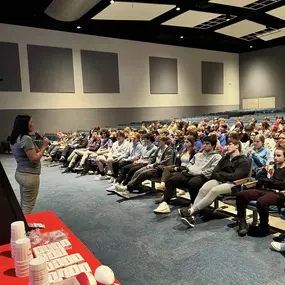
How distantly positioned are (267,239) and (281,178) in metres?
0.67

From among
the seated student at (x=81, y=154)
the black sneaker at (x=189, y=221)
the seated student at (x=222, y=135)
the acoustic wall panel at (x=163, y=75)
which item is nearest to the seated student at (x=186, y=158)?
the black sneaker at (x=189, y=221)

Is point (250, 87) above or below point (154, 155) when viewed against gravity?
above

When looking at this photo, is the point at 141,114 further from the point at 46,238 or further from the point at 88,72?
the point at 46,238

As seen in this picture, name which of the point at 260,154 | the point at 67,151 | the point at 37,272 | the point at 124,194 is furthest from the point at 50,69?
the point at 37,272

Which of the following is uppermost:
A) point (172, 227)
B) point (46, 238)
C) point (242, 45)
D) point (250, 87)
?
point (242, 45)

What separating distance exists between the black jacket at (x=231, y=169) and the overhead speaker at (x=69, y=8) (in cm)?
880

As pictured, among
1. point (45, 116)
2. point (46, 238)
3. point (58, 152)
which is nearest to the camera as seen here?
point (46, 238)

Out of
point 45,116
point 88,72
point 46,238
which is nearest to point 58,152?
point 45,116

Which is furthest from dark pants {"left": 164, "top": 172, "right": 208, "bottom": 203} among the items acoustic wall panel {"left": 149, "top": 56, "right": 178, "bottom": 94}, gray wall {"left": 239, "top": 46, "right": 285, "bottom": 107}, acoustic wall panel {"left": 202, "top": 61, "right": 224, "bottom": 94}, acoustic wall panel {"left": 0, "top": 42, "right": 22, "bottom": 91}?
gray wall {"left": 239, "top": 46, "right": 285, "bottom": 107}

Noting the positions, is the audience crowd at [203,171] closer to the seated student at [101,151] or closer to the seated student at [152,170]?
the seated student at [152,170]

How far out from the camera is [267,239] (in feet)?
9.58

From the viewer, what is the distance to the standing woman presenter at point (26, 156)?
259 cm

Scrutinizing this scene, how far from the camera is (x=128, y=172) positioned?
514cm

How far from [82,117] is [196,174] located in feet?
37.2
